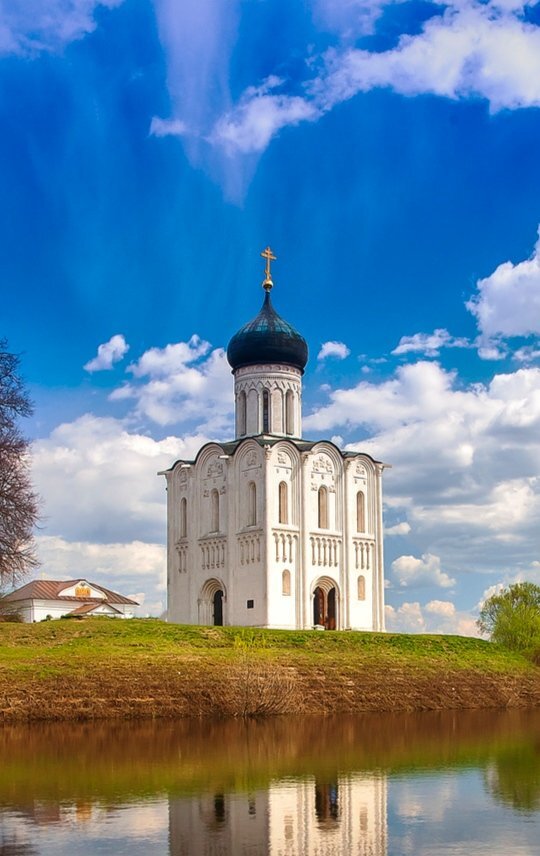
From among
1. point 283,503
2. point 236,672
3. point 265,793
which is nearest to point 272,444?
point 283,503

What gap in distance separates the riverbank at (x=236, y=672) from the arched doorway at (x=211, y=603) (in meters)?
11.1

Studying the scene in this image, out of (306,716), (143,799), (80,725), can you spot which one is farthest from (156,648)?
(143,799)

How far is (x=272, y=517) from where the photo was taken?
46.4 meters

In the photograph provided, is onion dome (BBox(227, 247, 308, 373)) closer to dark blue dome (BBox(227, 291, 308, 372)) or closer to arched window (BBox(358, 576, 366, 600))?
dark blue dome (BBox(227, 291, 308, 372))

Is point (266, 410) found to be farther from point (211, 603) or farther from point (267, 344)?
point (211, 603)

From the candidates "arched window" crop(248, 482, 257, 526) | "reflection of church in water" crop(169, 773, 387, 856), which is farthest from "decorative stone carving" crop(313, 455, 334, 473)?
"reflection of church in water" crop(169, 773, 387, 856)

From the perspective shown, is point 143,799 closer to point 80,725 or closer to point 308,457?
point 80,725

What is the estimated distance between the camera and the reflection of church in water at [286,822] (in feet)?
35.1

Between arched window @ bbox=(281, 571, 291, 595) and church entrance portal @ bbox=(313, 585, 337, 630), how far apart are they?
216 cm

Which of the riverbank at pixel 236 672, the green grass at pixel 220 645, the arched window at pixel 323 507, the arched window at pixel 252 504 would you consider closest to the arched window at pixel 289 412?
the arched window at pixel 323 507

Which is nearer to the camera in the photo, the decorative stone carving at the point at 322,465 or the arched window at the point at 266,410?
the decorative stone carving at the point at 322,465

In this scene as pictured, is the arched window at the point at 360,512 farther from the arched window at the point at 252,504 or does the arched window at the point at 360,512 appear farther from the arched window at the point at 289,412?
the arched window at the point at 252,504

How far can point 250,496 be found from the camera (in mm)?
47625

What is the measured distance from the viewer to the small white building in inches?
2739
